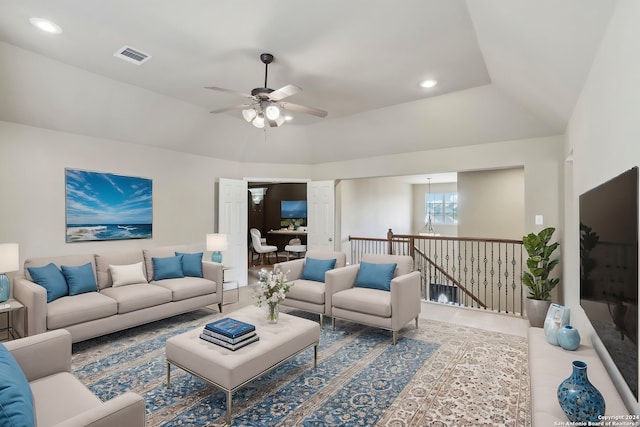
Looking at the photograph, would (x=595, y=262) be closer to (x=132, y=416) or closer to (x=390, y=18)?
(x=390, y=18)

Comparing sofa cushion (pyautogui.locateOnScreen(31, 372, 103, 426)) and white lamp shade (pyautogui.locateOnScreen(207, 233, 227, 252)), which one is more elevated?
white lamp shade (pyautogui.locateOnScreen(207, 233, 227, 252))

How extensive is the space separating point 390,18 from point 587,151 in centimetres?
193

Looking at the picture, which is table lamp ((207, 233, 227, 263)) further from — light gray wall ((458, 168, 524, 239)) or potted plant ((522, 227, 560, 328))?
light gray wall ((458, 168, 524, 239))

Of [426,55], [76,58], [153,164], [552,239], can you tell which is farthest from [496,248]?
[76,58]

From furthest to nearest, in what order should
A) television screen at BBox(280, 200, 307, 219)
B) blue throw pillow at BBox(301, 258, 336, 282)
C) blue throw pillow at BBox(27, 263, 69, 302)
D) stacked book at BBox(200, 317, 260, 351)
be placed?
television screen at BBox(280, 200, 307, 219), blue throw pillow at BBox(301, 258, 336, 282), blue throw pillow at BBox(27, 263, 69, 302), stacked book at BBox(200, 317, 260, 351)

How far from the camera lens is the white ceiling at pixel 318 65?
8.42 feet

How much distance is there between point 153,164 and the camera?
5.30 m

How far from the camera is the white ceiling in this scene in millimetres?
2566

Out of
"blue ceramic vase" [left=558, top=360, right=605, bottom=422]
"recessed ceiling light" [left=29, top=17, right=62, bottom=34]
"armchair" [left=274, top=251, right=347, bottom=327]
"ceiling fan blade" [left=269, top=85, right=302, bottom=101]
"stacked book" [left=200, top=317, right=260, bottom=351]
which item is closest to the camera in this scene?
"blue ceramic vase" [left=558, top=360, right=605, bottom=422]

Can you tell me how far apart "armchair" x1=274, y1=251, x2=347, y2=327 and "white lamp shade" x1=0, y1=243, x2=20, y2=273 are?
2.66 meters

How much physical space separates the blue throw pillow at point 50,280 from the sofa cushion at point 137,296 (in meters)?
0.43

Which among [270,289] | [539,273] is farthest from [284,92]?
[539,273]

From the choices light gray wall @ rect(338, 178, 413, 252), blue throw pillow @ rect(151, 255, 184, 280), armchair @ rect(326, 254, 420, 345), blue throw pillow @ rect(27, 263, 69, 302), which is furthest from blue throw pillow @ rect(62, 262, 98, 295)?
light gray wall @ rect(338, 178, 413, 252)

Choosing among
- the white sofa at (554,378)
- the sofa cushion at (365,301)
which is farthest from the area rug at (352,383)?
the white sofa at (554,378)
